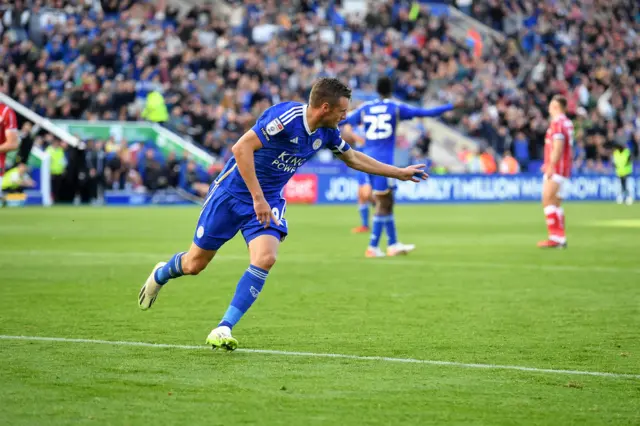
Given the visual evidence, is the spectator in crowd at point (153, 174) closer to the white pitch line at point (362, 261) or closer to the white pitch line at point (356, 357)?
the white pitch line at point (362, 261)

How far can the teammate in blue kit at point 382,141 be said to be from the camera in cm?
1683

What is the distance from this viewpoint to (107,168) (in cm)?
3512

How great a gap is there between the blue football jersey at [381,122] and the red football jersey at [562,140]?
3127 millimetres

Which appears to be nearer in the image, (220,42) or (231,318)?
(231,318)

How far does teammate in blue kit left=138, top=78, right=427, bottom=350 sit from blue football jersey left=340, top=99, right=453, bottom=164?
850cm

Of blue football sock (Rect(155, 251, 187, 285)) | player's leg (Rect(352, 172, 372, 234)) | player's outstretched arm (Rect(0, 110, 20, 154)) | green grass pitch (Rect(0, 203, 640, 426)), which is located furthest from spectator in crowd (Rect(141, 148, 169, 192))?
blue football sock (Rect(155, 251, 187, 285))

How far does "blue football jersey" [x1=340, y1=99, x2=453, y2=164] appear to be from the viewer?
16984mm

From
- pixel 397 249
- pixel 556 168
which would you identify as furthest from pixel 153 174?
pixel 397 249

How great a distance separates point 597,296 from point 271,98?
28213 mm

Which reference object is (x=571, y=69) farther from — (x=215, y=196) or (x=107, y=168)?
(x=215, y=196)

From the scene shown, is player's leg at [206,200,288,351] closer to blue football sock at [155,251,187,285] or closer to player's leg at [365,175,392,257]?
blue football sock at [155,251,187,285]

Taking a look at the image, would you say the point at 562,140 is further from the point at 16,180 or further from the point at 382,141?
the point at 16,180

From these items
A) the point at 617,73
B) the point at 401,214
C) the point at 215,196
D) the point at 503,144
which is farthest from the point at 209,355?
the point at 617,73

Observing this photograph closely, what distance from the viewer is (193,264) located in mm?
8375
